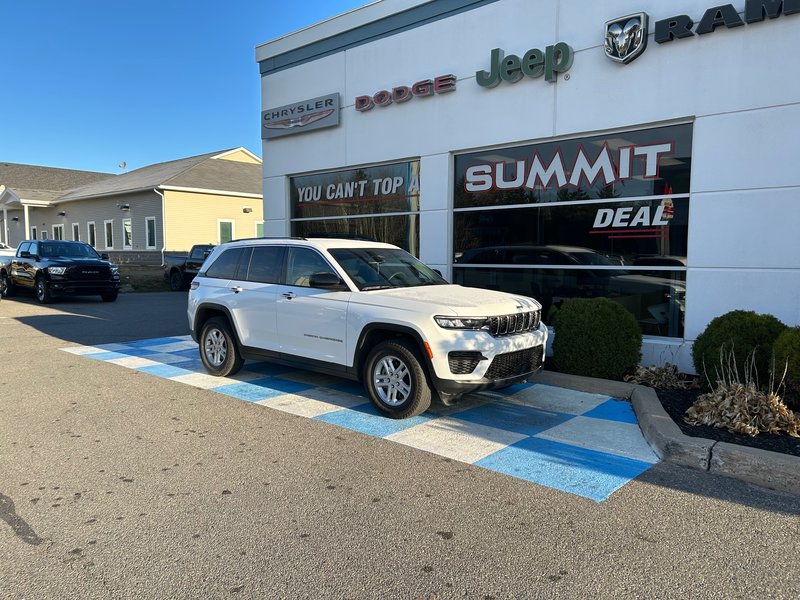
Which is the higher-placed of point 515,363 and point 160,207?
point 160,207

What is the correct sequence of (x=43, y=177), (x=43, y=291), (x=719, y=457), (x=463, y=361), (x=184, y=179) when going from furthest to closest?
1. (x=43, y=177)
2. (x=184, y=179)
3. (x=43, y=291)
4. (x=463, y=361)
5. (x=719, y=457)

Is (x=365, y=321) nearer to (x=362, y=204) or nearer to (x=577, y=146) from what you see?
(x=577, y=146)

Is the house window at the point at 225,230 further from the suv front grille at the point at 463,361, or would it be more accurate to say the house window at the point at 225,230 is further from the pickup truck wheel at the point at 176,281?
the suv front grille at the point at 463,361

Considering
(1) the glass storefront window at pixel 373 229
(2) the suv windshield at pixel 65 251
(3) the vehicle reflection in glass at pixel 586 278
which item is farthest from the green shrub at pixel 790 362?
(2) the suv windshield at pixel 65 251

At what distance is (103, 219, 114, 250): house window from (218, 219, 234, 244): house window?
625 centimetres

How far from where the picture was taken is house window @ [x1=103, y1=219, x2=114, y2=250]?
31.9 meters

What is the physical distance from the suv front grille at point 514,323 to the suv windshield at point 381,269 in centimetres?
130

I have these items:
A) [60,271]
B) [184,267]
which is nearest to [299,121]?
[60,271]

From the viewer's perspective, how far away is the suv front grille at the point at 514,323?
5789 mm

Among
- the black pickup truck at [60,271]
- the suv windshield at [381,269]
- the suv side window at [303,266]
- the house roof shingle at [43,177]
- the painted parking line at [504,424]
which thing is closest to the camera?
the painted parking line at [504,424]

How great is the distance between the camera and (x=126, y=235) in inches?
1221

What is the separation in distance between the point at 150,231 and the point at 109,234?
14.6ft

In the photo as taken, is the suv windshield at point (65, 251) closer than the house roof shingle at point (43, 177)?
Yes

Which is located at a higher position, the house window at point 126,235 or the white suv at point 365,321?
the house window at point 126,235
